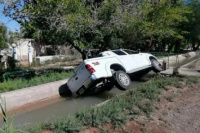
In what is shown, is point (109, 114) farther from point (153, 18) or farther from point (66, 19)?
point (153, 18)

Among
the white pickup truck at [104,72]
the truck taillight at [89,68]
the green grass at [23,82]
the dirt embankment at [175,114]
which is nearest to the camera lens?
the dirt embankment at [175,114]

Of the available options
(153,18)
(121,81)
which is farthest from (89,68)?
(153,18)

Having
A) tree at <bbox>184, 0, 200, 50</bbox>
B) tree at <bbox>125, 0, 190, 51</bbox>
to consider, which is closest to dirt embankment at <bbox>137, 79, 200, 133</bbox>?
tree at <bbox>125, 0, 190, 51</bbox>

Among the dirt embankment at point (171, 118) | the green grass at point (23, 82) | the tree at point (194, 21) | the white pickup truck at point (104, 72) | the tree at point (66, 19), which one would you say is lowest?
the dirt embankment at point (171, 118)

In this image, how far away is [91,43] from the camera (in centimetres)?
1126

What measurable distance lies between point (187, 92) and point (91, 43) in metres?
5.56

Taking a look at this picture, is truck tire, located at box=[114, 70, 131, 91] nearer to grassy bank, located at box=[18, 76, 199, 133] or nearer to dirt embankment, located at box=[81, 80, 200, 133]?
grassy bank, located at box=[18, 76, 199, 133]

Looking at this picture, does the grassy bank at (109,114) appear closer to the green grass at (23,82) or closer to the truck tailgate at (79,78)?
the truck tailgate at (79,78)

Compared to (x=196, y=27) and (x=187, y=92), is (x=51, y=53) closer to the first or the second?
(x=196, y=27)

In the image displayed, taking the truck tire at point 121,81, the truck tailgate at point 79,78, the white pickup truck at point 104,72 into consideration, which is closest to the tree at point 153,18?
the white pickup truck at point 104,72

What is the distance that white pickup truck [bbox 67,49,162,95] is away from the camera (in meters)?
7.91

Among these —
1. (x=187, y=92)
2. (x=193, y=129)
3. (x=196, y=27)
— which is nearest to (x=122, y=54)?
(x=187, y=92)

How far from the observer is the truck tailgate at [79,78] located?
8.04 metres

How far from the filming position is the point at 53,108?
7.64 metres
